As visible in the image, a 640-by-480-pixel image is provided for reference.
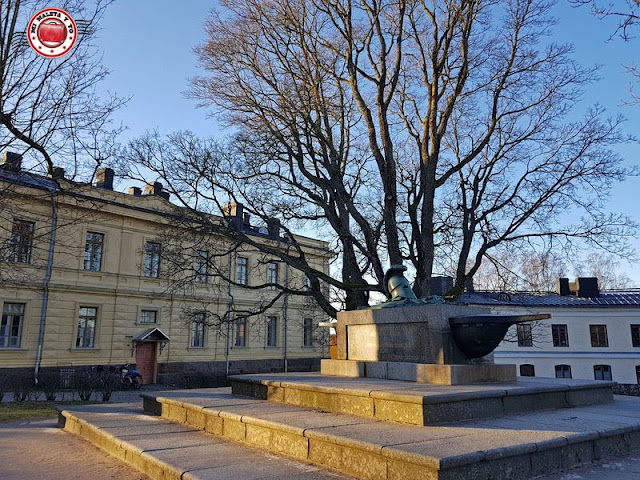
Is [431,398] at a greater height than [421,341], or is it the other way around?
[421,341]

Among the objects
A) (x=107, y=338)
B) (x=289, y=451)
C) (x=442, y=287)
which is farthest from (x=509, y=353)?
Answer: (x=289, y=451)

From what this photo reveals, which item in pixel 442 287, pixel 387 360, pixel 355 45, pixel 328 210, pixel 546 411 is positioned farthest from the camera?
pixel 442 287

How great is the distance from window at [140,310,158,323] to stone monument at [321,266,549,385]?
2089 cm

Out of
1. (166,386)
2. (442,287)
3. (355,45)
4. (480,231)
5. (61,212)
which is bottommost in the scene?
(166,386)

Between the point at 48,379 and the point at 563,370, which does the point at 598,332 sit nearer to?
the point at 563,370

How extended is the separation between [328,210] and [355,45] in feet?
17.4

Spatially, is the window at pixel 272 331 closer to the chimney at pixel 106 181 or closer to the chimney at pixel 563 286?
the chimney at pixel 106 181

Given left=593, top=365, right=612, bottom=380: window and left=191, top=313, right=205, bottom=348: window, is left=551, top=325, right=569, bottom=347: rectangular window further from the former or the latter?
left=191, top=313, right=205, bottom=348: window

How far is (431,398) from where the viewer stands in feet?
18.4

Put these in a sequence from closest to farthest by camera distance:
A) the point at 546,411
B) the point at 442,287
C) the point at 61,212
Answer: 1. the point at 546,411
2. the point at 442,287
3. the point at 61,212

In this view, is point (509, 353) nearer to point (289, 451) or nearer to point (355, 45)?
point (355, 45)

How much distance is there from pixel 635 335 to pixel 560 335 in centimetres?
482


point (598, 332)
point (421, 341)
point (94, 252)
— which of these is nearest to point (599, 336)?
point (598, 332)

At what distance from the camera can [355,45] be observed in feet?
50.1
